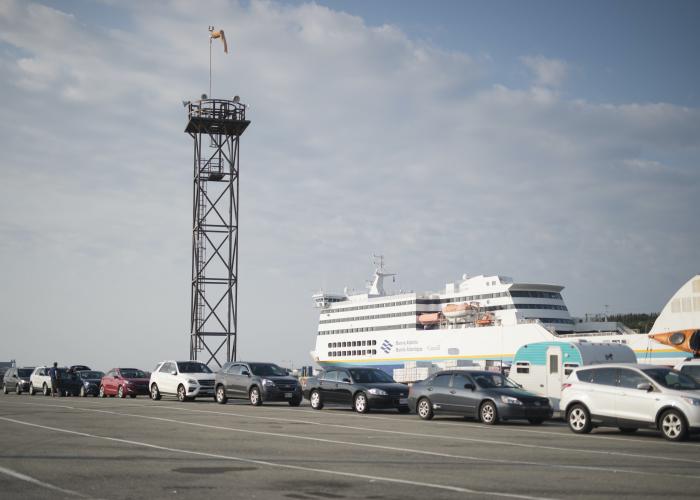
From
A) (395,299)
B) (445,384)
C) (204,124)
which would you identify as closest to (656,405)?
(445,384)

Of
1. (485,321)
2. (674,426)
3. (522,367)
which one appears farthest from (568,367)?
(485,321)

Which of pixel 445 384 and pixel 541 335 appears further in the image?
pixel 541 335

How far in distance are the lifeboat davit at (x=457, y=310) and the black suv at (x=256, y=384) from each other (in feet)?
127

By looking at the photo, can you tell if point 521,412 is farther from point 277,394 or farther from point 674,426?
point 277,394

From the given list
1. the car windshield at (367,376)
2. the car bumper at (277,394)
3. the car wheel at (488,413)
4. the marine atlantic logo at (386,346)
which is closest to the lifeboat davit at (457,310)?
the marine atlantic logo at (386,346)

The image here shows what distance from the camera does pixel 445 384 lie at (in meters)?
20.9

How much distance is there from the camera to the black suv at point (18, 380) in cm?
4216

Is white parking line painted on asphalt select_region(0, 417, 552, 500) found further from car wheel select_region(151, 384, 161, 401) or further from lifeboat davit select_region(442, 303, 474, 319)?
lifeboat davit select_region(442, 303, 474, 319)

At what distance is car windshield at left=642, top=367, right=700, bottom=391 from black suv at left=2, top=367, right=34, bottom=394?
3525 centimetres

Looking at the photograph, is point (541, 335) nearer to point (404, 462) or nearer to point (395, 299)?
point (395, 299)

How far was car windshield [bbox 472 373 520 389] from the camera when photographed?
20.3m

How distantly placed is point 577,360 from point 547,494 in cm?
1806

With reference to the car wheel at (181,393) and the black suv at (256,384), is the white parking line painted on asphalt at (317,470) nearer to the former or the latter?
the black suv at (256,384)

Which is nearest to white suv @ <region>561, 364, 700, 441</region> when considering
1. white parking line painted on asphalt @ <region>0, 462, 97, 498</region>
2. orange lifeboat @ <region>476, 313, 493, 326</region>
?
white parking line painted on asphalt @ <region>0, 462, 97, 498</region>
